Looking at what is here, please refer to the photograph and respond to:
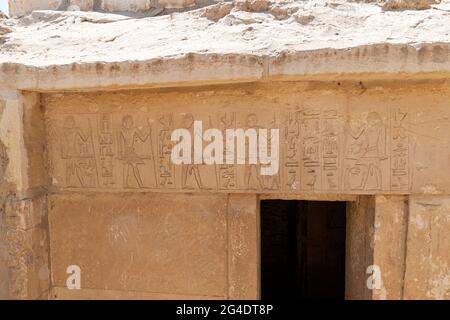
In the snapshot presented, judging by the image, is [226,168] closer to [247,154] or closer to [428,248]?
[247,154]

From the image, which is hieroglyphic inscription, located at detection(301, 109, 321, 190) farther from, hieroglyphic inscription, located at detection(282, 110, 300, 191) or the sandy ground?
the sandy ground

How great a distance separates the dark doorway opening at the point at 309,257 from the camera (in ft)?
17.7

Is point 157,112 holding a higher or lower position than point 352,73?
lower

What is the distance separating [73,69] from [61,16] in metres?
1.15

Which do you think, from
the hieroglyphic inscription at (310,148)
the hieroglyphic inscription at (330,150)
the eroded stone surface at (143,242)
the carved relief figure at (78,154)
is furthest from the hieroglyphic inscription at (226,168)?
the carved relief figure at (78,154)

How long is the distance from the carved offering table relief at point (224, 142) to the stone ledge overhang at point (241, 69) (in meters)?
0.22

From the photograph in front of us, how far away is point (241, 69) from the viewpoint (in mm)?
2391

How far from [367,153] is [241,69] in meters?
1.00

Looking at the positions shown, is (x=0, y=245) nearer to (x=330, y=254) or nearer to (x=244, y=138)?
(x=244, y=138)

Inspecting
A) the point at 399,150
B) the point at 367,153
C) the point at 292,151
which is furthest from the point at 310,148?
the point at 399,150

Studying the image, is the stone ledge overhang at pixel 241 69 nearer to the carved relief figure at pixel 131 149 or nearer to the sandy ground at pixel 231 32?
the sandy ground at pixel 231 32

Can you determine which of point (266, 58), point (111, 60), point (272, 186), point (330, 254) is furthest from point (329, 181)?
point (330, 254)

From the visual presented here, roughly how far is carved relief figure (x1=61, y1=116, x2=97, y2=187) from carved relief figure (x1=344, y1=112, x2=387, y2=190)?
6.07 ft

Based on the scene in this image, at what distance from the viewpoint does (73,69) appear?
→ 2.58 m
